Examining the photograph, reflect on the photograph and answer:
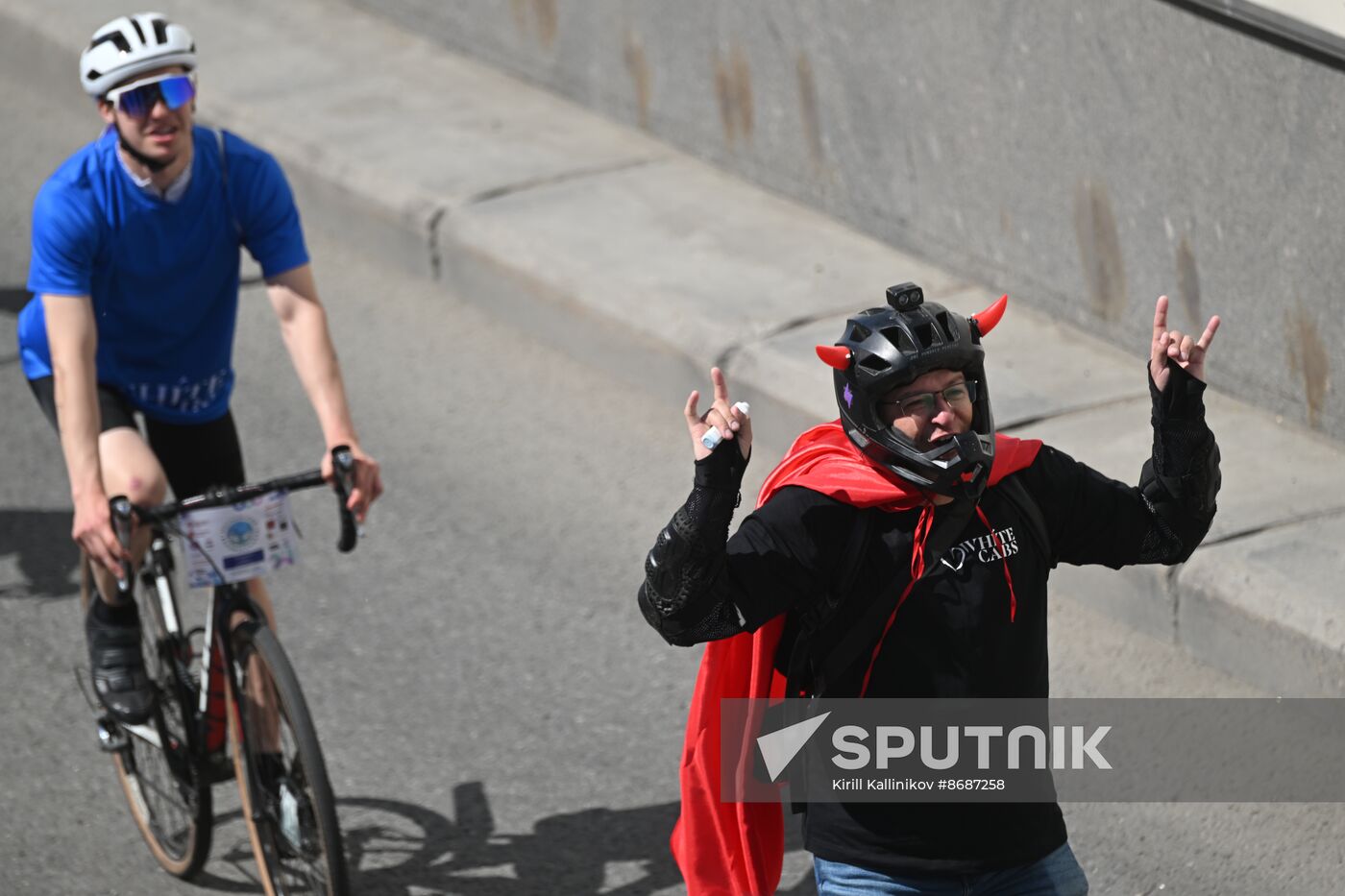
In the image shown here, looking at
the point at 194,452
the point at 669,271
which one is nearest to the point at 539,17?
the point at 669,271

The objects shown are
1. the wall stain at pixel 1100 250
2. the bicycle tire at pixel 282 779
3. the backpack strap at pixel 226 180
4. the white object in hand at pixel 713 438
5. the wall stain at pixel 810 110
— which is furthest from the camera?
the wall stain at pixel 810 110

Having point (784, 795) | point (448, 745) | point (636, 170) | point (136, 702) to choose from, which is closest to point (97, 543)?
point (136, 702)

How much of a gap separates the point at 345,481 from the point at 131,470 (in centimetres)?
56

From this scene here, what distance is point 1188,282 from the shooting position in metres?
7.47

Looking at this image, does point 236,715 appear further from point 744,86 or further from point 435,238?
point 744,86

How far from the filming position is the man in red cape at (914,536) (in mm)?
3594

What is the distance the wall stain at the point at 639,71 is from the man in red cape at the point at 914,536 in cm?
659

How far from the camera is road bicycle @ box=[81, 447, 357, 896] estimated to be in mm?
4844

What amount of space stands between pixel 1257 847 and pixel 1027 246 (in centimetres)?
342

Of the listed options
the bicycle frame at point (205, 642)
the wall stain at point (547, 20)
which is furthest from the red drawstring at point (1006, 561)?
the wall stain at point (547, 20)

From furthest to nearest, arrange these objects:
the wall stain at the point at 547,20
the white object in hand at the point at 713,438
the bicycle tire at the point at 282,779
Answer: the wall stain at the point at 547,20 → the bicycle tire at the point at 282,779 → the white object in hand at the point at 713,438

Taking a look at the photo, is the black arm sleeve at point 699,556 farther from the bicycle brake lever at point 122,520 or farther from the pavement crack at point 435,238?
the pavement crack at point 435,238

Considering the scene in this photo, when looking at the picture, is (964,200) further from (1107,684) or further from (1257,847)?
(1257,847)

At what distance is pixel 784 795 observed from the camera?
5.49 meters
